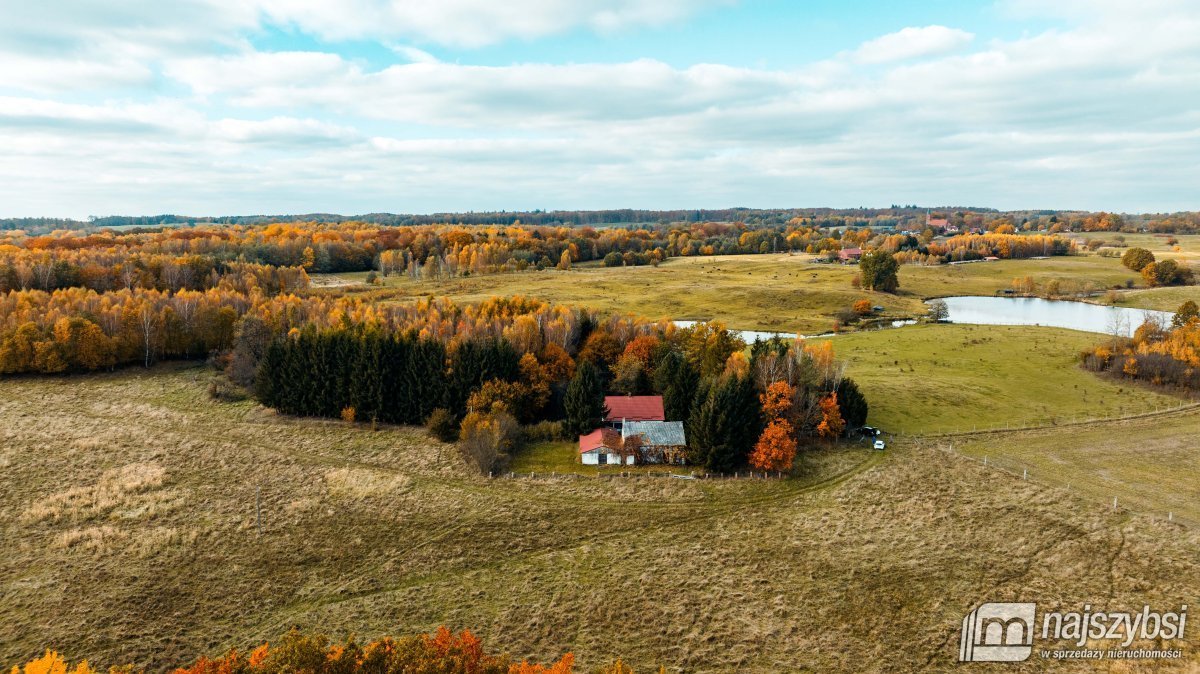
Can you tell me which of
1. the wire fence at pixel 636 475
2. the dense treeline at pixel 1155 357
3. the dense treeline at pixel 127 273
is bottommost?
the wire fence at pixel 636 475

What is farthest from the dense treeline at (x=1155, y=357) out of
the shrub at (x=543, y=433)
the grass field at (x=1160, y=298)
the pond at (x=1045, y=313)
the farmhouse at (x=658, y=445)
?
the shrub at (x=543, y=433)

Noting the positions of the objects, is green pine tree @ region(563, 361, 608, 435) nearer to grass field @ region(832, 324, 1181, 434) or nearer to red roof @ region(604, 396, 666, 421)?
red roof @ region(604, 396, 666, 421)

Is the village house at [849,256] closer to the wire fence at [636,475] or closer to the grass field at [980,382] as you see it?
the grass field at [980,382]

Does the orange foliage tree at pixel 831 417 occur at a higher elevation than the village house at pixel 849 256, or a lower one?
lower

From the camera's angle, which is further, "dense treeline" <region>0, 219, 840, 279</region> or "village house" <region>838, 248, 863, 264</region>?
"village house" <region>838, 248, 863, 264</region>

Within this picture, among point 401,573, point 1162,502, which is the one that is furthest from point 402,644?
point 1162,502

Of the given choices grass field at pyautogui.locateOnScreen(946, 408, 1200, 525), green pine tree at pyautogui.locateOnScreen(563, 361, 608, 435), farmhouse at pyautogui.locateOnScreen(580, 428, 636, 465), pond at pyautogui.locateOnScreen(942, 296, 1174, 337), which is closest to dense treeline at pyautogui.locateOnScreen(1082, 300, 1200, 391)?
grass field at pyautogui.locateOnScreen(946, 408, 1200, 525)
